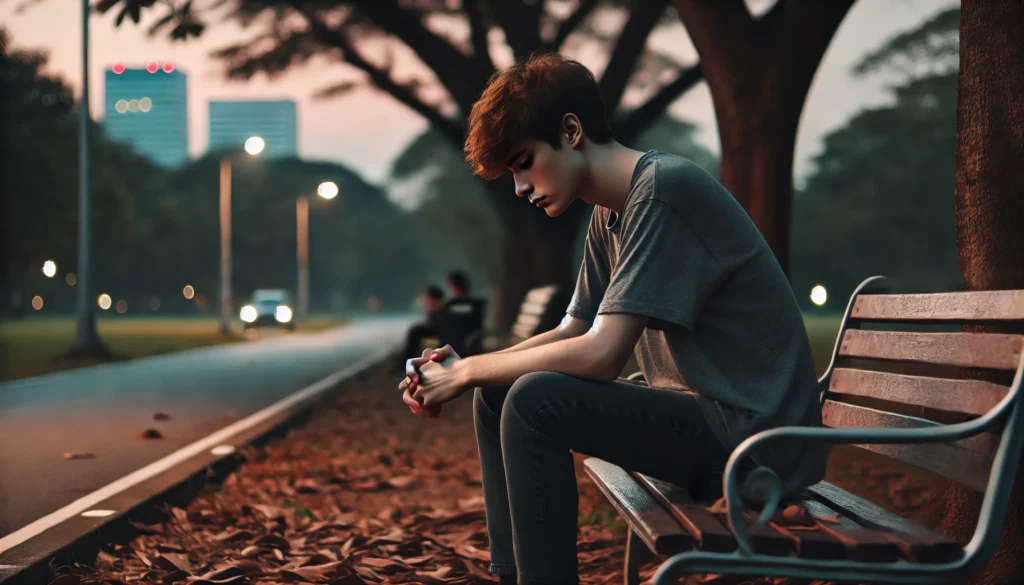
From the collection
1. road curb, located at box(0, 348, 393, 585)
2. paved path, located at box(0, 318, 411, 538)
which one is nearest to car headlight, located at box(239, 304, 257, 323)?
paved path, located at box(0, 318, 411, 538)

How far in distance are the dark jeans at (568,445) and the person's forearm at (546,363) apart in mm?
35

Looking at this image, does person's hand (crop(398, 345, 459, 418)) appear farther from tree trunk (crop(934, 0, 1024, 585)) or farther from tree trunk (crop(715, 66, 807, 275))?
tree trunk (crop(715, 66, 807, 275))

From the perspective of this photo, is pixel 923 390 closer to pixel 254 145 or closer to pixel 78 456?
pixel 78 456

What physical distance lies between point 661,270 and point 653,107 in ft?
60.7

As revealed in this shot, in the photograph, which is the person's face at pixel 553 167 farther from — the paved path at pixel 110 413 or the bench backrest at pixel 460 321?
the bench backrest at pixel 460 321

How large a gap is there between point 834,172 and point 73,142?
42251mm

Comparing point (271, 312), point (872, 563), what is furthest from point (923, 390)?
Answer: point (271, 312)

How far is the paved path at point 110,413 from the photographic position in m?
6.38

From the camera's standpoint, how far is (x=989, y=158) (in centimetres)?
395

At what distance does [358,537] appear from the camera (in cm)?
509

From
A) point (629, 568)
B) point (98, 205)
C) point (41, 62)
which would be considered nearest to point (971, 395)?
point (629, 568)

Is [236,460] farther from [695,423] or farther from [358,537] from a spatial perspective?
[695,423]

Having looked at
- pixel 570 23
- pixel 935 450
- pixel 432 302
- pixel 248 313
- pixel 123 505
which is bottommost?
pixel 248 313

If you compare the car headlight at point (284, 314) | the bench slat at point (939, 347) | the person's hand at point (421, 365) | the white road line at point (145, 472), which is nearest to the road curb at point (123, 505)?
the white road line at point (145, 472)
